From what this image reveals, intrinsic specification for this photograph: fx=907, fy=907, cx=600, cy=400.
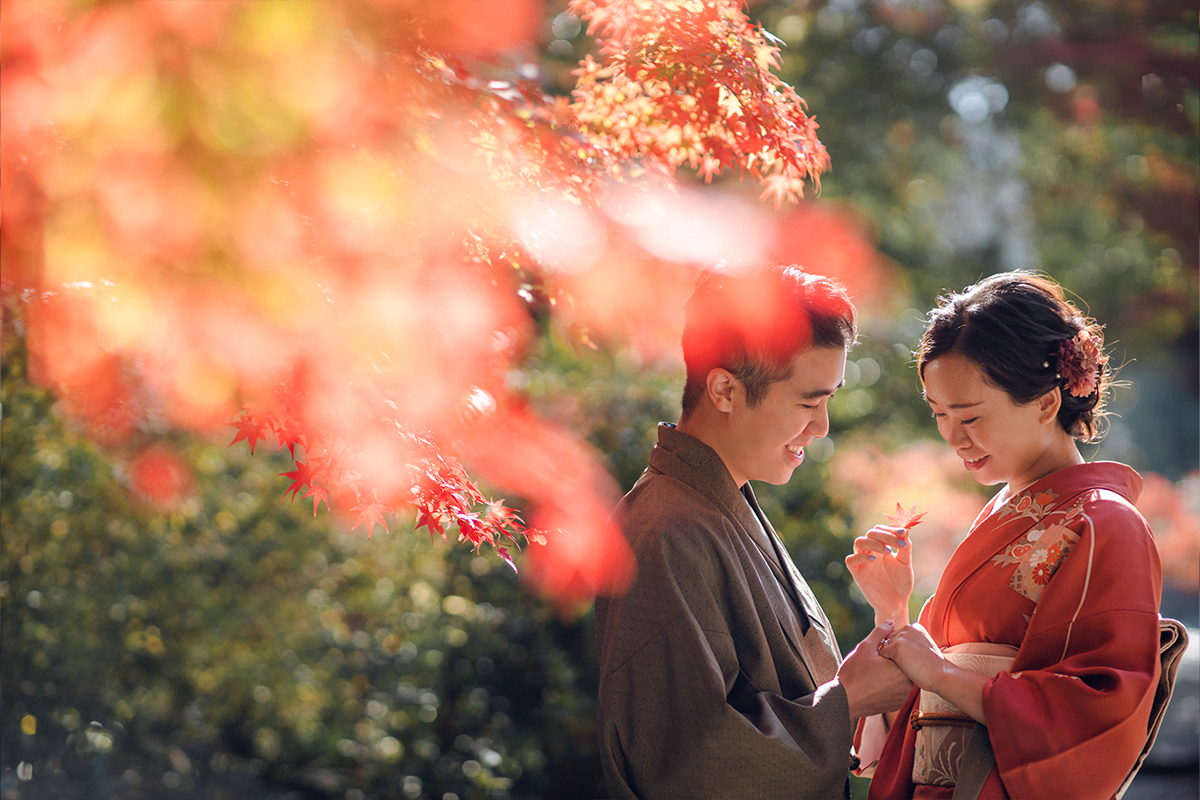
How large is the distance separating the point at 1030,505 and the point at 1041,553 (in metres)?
0.13

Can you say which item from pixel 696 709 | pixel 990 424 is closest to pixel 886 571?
pixel 990 424

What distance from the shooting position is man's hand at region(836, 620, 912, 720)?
1811 mm

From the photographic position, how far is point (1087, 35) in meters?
7.39

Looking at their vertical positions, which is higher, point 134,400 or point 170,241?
point 170,241

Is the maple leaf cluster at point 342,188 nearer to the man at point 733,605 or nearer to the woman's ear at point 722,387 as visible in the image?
the man at point 733,605

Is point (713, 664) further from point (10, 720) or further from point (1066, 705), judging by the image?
point (10, 720)

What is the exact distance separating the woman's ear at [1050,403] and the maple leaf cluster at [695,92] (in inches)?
34.1

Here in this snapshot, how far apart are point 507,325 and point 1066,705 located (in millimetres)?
1829

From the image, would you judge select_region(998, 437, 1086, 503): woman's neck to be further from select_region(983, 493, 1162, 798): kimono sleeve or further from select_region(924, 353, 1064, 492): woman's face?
select_region(983, 493, 1162, 798): kimono sleeve

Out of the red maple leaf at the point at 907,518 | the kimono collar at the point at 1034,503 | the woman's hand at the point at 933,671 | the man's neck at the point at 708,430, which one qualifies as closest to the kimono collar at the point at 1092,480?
the kimono collar at the point at 1034,503

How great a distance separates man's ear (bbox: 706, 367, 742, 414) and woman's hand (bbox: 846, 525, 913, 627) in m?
0.43

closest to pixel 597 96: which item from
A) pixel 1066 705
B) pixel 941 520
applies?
pixel 1066 705

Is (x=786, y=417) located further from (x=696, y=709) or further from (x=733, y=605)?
(x=696, y=709)

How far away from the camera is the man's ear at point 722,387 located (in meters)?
1.90
